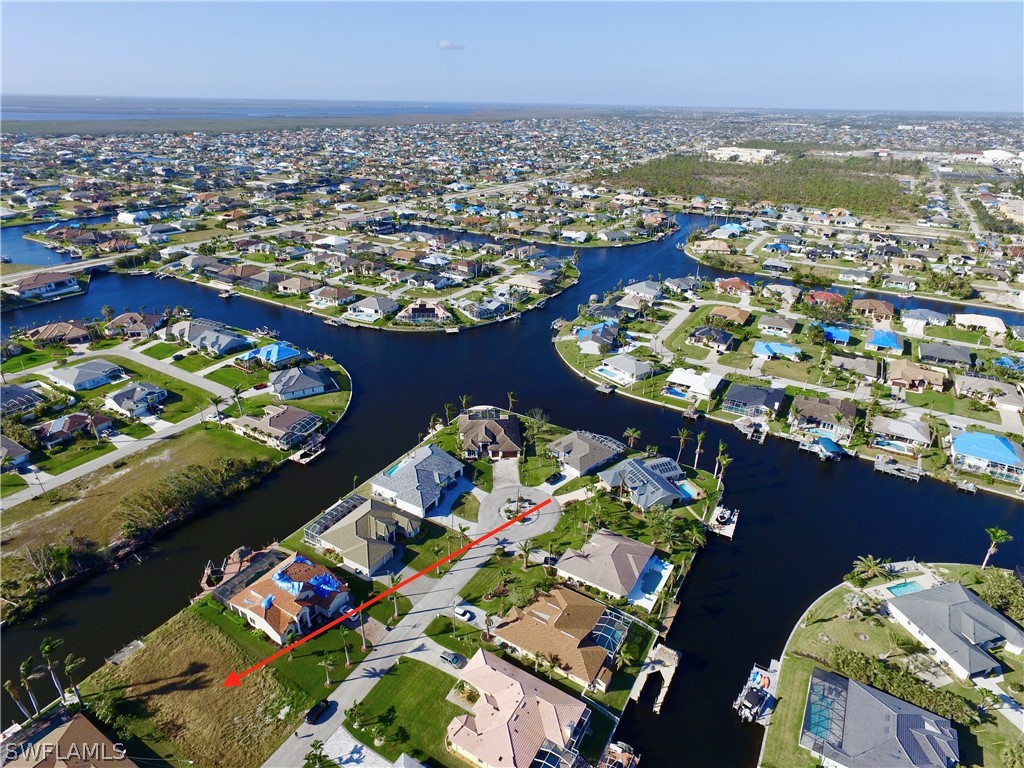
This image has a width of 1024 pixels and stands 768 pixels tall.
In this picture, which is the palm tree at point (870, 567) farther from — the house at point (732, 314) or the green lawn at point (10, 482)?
the green lawn at point (10, 482)

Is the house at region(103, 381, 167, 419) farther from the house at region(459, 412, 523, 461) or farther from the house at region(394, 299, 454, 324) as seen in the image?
the house at region(394, 299, 454, 324)

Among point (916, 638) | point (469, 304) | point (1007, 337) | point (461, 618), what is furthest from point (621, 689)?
point (1007, 337)

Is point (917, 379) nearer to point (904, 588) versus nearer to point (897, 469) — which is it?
point (897, 469)

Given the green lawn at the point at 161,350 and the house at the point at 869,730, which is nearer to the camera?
the house at the point at 869,730

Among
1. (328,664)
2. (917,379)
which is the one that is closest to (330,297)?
(328,664)

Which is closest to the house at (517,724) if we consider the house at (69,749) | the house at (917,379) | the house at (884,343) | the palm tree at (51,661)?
the house at (69,749)

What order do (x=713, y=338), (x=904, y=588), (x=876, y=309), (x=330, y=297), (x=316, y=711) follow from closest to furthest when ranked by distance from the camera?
1. (x=316, y=711)
2. (x=904, y=588)
3. (x=713, y=338)
4. (x=876, y=309)
5. (x=330, y=297)
